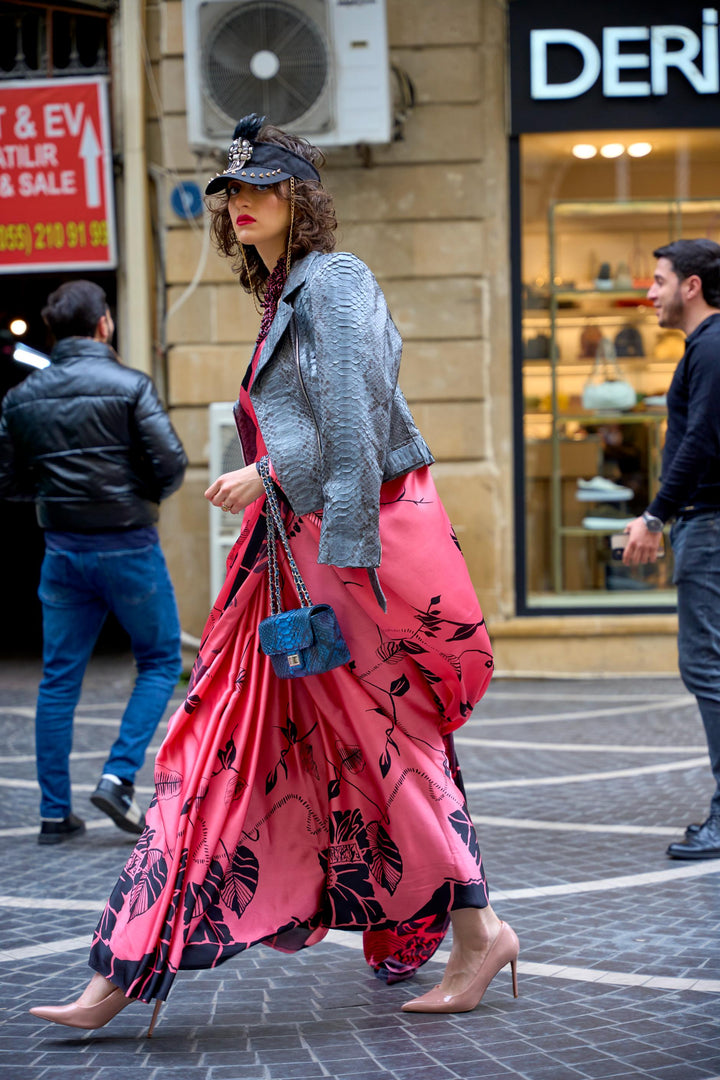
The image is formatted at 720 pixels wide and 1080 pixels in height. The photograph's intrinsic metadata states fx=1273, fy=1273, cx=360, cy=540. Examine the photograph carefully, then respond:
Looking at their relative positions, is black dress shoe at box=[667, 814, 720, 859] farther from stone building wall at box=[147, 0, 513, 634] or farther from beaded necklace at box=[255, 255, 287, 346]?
stone building wall at box=[147, 0, 513, 634]

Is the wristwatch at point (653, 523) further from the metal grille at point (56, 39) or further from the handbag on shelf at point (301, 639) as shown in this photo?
the metal grille at point (56, 39)

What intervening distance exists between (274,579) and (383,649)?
0.95ft

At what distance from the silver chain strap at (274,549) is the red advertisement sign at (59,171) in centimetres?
651

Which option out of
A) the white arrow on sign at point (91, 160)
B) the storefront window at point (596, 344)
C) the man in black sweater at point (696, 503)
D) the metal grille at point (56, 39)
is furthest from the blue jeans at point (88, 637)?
the metal grille at point (56, 39)

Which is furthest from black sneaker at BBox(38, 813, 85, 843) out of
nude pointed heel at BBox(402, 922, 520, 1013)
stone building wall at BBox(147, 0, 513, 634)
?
stone building wall at BBox(147, 0, 513, 634)

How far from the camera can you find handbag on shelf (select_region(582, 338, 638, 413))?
8.90 m

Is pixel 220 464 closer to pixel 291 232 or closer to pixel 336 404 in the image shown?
pixel 291 232

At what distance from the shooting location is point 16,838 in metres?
4.75

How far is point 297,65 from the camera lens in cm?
813

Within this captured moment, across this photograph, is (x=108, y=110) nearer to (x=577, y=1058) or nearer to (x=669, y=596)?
(x=669, y=596)

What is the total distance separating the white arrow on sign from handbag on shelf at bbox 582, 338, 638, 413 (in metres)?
3.65

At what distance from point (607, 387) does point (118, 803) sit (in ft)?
17.9

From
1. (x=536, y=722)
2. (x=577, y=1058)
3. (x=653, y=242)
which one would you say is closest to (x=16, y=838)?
(x=577, y=1058)

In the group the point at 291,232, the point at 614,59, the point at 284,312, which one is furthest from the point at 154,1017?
the point at 614,59
